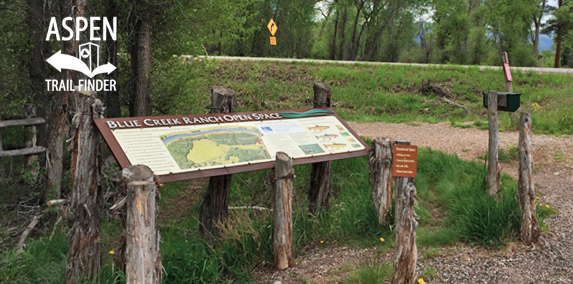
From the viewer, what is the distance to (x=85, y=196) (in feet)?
15.3

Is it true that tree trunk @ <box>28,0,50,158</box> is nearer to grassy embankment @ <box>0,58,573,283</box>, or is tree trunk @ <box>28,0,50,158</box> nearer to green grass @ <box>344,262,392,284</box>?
grassy embankment @ <box>0,58,573,283</box>

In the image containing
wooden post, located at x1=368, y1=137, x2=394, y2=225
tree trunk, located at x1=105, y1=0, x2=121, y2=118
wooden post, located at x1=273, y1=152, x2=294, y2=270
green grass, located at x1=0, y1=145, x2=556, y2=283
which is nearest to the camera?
green grass, located at x1=0, y1=145, x2=556, y2=283

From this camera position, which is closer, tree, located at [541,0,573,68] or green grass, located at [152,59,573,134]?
green grass, located at [152,59,573,134]

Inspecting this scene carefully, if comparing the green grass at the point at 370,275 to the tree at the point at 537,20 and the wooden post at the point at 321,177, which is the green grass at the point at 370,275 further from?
the tree at the point at 537,20

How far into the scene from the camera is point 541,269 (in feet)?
16.1

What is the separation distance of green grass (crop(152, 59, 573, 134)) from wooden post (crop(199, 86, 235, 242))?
17.6ft

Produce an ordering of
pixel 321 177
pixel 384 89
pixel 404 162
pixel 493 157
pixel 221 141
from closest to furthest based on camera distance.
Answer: pixel 404 162, pixel 221 141, pixel 493 157, pixel 321 177, pixel 384 89

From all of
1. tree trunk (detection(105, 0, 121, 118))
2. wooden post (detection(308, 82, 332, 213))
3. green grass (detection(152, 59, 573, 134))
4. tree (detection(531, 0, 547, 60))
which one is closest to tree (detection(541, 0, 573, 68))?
tree (detection(531, 0, 547, 60))

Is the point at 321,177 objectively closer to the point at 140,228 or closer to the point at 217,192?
the point at 217,192

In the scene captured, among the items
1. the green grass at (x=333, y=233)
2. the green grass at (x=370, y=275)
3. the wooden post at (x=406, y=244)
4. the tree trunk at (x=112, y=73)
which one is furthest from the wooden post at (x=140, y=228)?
the tree trunk at (x=112, y=73)

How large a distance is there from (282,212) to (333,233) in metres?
1.09

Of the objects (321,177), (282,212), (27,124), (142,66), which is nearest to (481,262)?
(282,212)

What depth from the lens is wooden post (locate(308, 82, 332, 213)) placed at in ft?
21.9

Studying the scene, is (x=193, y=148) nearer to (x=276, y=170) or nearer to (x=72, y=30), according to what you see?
(x=276, y=170)
